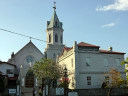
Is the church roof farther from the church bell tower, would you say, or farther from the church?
the church

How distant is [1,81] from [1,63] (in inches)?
748

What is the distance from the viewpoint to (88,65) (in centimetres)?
3075

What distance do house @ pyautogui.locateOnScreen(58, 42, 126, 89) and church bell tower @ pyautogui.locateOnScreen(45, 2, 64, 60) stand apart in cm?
1928

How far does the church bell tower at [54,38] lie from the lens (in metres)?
51.4

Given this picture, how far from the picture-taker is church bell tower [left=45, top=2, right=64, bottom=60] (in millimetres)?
51366

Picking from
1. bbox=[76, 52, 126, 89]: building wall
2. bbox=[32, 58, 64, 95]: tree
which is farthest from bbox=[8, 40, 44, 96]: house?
bbox=[76, 52, 126, 89]: building wall

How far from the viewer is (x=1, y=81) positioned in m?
21.7

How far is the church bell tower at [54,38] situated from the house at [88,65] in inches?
759

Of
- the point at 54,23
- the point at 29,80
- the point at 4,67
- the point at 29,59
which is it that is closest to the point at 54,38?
the point at 54,23

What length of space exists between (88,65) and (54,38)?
2347 centimetres

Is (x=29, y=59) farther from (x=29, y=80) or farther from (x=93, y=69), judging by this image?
(x=93, y=69)

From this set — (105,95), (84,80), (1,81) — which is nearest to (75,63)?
(84,80)

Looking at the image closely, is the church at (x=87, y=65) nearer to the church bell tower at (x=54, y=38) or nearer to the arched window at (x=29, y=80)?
the arched window at (x=29, y=80)

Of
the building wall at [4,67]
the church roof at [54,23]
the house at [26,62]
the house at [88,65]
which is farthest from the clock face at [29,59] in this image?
the house at [88,65]
